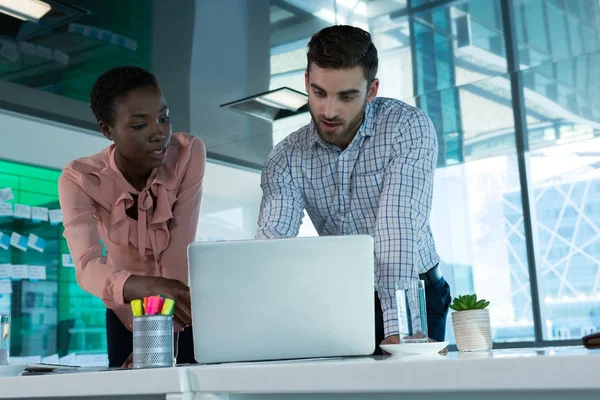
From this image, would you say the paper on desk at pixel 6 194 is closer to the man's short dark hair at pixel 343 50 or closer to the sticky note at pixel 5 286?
the sticky note at pixel 5 286

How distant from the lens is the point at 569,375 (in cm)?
73

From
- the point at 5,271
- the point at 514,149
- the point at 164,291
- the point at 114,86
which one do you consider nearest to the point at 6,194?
the point at 5,271

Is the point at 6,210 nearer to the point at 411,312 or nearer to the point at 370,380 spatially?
the point at 411,312

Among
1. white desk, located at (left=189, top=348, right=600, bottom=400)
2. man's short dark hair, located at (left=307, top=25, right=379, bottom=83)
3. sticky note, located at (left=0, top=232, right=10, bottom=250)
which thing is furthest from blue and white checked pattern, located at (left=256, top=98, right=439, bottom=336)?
sticky note, located at (left=0, top=232, right=10, bottom=250)

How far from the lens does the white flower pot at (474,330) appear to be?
142 cm

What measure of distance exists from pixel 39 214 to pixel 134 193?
315 cm

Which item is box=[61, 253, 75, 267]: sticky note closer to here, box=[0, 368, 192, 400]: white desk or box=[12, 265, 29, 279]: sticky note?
box=[12, 265, 29, 279]: sticky note

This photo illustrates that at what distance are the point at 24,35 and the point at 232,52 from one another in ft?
4.04

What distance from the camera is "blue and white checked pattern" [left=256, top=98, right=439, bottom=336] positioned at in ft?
6.16

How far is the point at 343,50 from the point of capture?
1898mm

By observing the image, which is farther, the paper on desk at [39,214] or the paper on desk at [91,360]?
the paper on desk at [91,360]

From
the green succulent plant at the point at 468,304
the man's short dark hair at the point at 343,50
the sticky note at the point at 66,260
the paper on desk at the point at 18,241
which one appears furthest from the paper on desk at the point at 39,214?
the green succulent plant at the point at 468,304

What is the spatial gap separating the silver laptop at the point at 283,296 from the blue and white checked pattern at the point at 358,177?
658 mm

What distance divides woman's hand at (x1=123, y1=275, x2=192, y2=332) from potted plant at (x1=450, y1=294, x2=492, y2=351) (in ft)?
1.82
